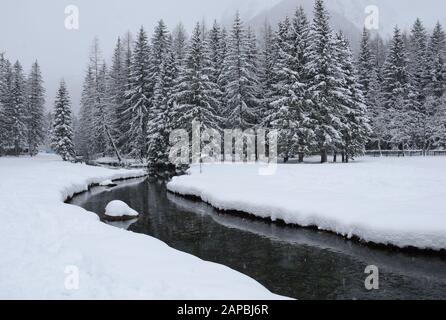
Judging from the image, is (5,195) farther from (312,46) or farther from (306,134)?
(312,46)

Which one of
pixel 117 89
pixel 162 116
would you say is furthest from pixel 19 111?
pixel 162 116

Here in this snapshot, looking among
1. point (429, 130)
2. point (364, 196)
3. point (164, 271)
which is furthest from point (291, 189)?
point (429, 130)

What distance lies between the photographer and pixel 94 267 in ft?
32.6

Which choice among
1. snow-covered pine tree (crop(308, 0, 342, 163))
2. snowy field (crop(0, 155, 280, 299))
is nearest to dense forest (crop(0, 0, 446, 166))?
snow-covered pine tree (crop(308, 0, 342, 163))

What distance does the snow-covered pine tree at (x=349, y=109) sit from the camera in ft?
129

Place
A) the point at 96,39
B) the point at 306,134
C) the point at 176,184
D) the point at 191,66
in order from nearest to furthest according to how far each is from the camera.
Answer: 1. the point at 176,184
2. the point at 306,134
3. the point at 191,66
4. the point at 96,39

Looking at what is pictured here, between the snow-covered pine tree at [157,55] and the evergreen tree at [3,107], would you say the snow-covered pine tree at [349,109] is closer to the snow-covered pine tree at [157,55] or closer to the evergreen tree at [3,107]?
the snow-covered pine tree at [157,55]

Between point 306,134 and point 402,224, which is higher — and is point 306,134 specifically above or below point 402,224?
above

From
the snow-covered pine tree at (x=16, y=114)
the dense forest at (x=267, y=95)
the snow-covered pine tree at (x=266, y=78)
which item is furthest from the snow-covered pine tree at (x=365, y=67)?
the snow-covered pine tree at (x=16, y=114)

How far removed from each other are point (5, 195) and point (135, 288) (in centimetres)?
1699

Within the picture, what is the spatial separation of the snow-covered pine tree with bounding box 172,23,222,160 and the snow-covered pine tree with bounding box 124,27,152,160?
10792 millimetres

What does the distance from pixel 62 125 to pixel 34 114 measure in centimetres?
1515

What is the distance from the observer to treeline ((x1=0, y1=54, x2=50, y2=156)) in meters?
62.9

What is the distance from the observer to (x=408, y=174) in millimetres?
24109
